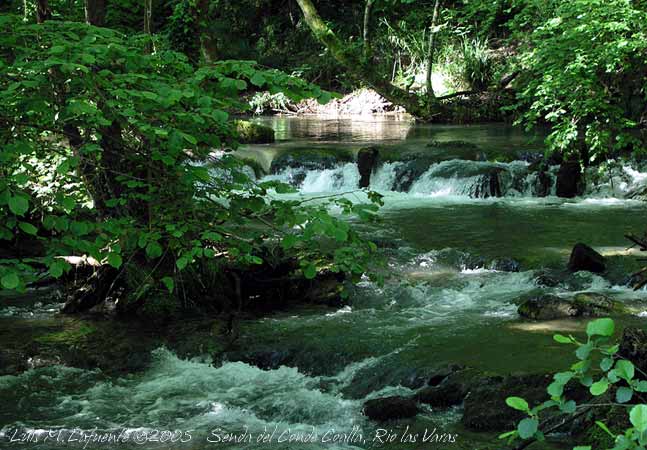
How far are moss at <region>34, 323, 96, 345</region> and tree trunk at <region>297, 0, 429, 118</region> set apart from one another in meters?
3.35

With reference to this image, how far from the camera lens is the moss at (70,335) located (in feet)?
20.8

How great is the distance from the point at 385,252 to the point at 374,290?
51.6 inches

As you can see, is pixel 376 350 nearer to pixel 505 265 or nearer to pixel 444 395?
pixel 444 395

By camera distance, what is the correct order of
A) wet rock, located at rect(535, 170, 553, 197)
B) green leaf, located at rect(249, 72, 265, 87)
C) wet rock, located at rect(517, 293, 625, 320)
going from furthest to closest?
wet rock, located at rect(535, 170, 553, 197)
wet rock, located at rect(517, 293, 625, 320)
green leaf, located at rect(249, 72, 265, 87)

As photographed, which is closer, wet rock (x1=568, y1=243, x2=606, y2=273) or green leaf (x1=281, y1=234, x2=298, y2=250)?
green leaf (x1=281, y1=234, x2=298, y2=250)

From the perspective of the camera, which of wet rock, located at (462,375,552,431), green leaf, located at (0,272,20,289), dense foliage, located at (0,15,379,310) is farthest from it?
wet rock, located at (462,375,552,431)

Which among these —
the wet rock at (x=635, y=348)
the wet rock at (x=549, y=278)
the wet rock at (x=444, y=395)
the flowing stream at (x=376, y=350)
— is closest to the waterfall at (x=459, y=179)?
the flowing stream at (x=376, y=350)

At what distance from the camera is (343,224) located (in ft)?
10.8

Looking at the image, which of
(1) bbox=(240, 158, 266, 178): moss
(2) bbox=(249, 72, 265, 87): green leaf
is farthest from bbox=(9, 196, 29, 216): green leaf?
(1) bbox=(240, 158, 266, 178): moss

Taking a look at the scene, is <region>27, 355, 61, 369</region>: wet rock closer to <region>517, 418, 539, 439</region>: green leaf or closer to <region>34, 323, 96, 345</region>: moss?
<region>34, 323, 96, 345</region>: moss

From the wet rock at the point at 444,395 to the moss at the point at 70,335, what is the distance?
3.13m

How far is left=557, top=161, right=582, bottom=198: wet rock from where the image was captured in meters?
12.1

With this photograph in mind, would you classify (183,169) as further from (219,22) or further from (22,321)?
(219,22)

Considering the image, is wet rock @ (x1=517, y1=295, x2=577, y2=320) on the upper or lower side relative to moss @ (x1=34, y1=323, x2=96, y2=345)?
upper
